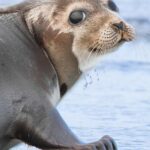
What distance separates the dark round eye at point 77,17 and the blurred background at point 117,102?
0.47 meters

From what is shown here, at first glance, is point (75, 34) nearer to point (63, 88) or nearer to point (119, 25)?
point (119, 25)

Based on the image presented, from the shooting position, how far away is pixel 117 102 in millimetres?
11258

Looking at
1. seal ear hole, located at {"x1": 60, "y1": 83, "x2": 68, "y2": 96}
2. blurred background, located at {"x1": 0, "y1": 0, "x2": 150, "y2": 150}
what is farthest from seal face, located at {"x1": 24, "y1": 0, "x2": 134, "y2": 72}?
blurred background, located at {"x1": 0, "y1": 0, "x2": 150, "y2": 150}

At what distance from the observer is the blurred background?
9966 millimetres

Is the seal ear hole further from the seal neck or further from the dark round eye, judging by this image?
the dark round eye

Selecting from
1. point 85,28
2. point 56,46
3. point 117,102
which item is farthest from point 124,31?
point 117,102

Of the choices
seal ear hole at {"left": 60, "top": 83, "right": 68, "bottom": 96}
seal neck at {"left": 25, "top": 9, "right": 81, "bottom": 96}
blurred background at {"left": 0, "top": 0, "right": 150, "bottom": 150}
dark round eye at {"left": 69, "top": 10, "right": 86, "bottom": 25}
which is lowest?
blurred background at {"left": 0, "top": 0, "right": 150, "bottom": 150}

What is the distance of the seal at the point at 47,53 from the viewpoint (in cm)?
781

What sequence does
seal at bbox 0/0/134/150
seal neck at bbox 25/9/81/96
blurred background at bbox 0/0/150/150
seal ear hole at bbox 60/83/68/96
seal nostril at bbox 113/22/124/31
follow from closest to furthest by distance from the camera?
seal at bbox 0/0/134/150, seal nostril at bbox 113/22/124/31, seal neck at bbox 25/9/81/96, seal ear hole at bbox 60/83/68/96, blurred background at bbox 0/0/150/150

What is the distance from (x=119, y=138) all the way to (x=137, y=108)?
127 centimetres

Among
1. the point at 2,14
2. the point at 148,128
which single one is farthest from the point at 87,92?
the point at 2,14

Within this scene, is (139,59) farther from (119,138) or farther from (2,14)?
(2,14)

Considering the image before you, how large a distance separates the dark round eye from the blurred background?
473 mm

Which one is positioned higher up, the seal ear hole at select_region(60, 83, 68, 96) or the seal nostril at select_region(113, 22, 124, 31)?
the seal nostril at select_region(113, 22, 124, 31)
